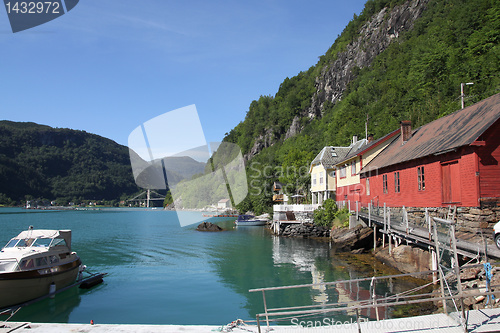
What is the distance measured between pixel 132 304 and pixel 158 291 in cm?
265

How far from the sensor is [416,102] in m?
66.3

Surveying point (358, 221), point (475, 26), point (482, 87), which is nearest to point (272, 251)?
point (358, 221)

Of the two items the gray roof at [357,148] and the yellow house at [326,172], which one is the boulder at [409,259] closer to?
the gray roof at [357,148]

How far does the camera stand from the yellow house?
4944 centimetres

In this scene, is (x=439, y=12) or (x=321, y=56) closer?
(x=439, y=12)

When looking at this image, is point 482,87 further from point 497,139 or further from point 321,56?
point 321,56

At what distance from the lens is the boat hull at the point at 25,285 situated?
1726cm

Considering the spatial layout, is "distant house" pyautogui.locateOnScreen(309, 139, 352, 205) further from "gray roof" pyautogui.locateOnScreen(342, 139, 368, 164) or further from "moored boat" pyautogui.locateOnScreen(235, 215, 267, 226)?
"moored boat" pyautogui.locateOnScreen(235, 215, 267, 226)

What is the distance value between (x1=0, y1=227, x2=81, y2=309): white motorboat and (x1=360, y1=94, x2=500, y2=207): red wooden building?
961 inches

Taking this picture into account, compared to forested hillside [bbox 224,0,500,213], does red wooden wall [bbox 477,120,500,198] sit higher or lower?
lower

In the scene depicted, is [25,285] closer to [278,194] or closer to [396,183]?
[396,183]

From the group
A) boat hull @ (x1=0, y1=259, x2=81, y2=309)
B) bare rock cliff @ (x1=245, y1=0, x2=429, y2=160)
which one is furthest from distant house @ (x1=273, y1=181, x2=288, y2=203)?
boat hull @ (x1=0, y1=259, x2=81, y2=309)

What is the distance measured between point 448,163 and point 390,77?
7042cm

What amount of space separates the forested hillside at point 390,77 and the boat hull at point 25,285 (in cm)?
4101
